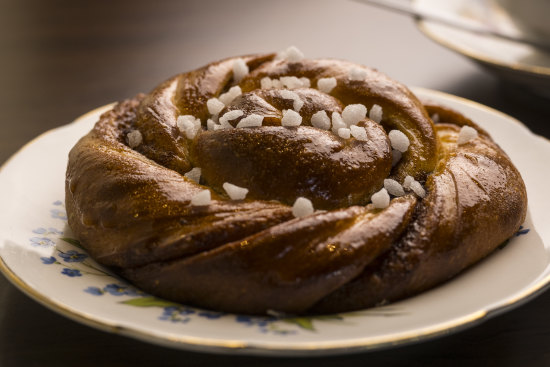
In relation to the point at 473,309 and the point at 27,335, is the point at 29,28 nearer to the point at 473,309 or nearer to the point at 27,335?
the point at 27,335

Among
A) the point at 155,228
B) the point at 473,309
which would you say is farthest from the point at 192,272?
the point at 473,309

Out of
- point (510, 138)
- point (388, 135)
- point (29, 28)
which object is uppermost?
point (388, 135)

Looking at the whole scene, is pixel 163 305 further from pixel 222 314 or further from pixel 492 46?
pixel 492 46

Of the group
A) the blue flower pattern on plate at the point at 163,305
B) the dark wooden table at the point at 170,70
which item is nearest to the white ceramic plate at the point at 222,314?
the blue flower pattern on plate at the point at 163,305

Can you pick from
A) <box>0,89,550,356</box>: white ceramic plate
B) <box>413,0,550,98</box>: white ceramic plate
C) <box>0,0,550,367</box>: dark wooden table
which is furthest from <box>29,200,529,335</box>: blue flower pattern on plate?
<box>413,0,550,98</box>: white ceramic plate

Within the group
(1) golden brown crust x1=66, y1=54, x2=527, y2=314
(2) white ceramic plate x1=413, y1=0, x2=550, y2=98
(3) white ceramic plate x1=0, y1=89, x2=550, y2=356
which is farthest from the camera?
(2) white ceramic plate x1=413, y1=0, x2=550, y2=98

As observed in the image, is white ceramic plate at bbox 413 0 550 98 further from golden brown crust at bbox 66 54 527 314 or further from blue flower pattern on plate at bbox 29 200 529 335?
blue flower pattern on plate at bbox 29 200 529 335

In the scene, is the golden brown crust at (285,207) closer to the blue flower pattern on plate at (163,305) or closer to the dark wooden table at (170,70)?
the blue flower pattern on plate at (163,305)

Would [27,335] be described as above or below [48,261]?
below
